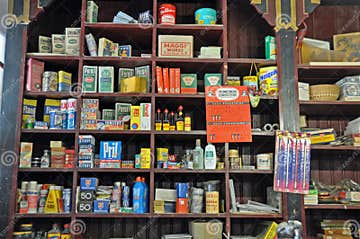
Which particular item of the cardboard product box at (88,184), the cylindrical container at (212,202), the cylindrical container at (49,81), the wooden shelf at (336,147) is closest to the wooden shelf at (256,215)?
the cylindrical container at (212,202)

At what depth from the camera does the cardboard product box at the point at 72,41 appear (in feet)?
10.1

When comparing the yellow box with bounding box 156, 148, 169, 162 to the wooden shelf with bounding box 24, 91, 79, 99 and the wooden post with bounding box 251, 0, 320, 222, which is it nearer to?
the wooden shelf with bounding box 24, 91, 79, 99

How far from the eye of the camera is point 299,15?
314 cm


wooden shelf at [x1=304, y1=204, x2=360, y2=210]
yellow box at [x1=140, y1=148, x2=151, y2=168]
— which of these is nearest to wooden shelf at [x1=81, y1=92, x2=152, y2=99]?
yellow box at [x1=140, y1=148, x2=151, y2=168]

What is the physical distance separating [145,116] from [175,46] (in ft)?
1.99

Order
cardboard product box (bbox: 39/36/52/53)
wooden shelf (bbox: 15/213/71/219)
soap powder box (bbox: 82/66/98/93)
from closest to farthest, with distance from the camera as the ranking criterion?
wooden shelf (bbox: 15/213/71/219) → soap powder box (bbox: 82/66/98/93) → cardboard product box (bbox: 39/36/52/53)

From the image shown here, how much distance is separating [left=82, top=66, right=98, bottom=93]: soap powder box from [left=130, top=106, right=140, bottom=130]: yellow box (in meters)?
0.34

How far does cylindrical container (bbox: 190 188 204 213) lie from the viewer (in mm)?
2918

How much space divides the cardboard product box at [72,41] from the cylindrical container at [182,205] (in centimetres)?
139

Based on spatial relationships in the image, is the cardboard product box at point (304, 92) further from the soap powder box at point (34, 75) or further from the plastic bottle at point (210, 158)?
the soap powder box at point (34, 75)

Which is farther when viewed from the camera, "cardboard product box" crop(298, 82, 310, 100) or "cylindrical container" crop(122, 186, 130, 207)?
"cardboard product box" crop(298, 82, 310, 100)

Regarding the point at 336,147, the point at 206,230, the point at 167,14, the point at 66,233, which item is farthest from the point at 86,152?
the point at 336,147

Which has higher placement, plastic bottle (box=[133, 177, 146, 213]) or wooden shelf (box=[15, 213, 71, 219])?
plastic bottle (box=[133, 177, 146, 213])

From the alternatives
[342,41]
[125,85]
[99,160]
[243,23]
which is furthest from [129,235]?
[342,41]
